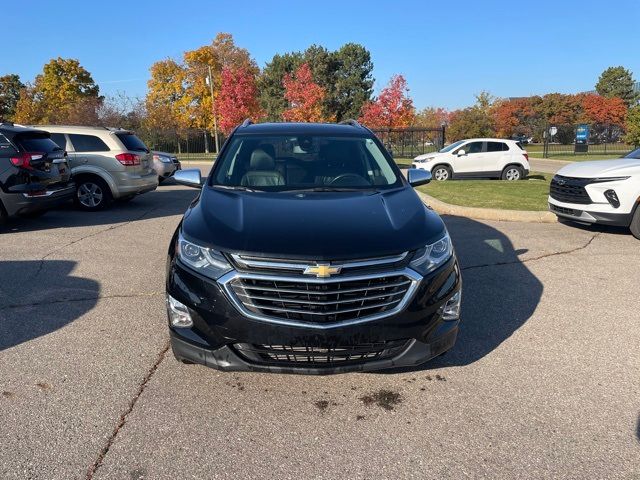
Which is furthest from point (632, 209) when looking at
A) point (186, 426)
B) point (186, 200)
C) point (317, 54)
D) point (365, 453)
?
point (317, 54)

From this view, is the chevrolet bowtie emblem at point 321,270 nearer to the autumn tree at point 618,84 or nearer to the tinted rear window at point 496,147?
the tinted rear window at point 496,147

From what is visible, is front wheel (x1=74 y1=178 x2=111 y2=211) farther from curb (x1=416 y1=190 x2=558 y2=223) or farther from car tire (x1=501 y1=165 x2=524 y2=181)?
car tire (x1=501 y1=165 x2=524 y2=181)

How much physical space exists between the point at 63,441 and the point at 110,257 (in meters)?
4.16

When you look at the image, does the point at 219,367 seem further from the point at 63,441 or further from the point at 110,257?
the point at 110,257

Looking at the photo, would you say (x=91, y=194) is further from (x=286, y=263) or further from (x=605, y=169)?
(x=605, y=169)

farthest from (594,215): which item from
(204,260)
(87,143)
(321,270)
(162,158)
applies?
(162,158)

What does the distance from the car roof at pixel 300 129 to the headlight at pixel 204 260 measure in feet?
6.59

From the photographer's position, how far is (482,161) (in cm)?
1803

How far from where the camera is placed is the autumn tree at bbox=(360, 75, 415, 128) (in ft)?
120

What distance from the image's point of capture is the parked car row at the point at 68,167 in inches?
311

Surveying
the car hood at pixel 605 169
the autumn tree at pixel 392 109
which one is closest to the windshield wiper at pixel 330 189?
the car hood at pixel 605 169

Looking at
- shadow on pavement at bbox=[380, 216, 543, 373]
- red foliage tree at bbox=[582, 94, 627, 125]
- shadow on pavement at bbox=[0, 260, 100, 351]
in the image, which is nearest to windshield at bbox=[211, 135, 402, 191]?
shadow on pavement at bbox=[380, 216, 543, 373]

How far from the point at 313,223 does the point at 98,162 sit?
8555 mm

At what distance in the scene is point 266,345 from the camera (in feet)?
9.30
